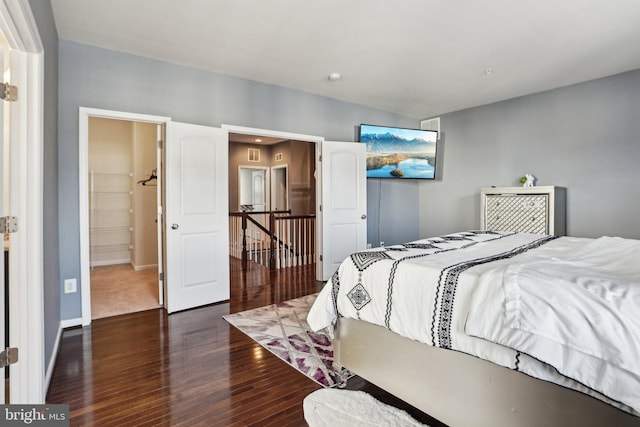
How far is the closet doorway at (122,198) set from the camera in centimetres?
532

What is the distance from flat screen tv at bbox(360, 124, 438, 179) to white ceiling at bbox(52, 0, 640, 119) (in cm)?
96

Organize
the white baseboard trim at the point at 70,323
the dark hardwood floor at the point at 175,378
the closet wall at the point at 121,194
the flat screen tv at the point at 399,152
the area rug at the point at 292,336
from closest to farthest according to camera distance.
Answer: the dark hardwood floor at the point at 175,378
the area rug at the point at 292,336
the white baseboard trim at the point at 70,323
the flat screen tv at the point at 399,152
the closet wall at the point at 121,194

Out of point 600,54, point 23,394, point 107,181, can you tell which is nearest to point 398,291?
point 23,394

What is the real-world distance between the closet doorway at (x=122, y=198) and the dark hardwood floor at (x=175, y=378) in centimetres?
237

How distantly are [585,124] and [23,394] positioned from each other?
574 centimetres

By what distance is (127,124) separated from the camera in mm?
5762

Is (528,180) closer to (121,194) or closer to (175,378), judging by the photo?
(175,378)

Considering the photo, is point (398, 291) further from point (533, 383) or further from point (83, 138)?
point (83, 138)

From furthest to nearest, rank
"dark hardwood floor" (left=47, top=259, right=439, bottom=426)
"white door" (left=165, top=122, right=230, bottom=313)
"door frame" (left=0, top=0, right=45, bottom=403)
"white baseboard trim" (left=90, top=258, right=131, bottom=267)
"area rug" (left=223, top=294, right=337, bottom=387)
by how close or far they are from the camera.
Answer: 1. "white baseboard trim" (left=90, top=258, right=131, bottom=267)
2. "white door" (left=165, top=122, right=230, bottom=313)
3. "area rug" (left=223, top=294, right=337, bottom=387)
4. "dark hardwood floor" (left=47, top=259, right=439, bottom=426)
5. "door frame" (left=0, top=0, right=45, bottom=403)

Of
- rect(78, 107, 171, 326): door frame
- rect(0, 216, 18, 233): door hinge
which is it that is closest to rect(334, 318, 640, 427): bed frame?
rect(0, 216, 18, 233): door hinge

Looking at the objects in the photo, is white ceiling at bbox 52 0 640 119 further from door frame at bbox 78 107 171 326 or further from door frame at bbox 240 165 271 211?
door frame at bbox 240 165 271 211

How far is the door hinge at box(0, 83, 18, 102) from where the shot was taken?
1501 mm

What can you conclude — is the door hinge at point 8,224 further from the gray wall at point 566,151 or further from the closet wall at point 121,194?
the gray wall at point 566,151

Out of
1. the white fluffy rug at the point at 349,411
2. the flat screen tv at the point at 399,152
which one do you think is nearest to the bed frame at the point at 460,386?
the white fluffy rug at the point at 349,411
